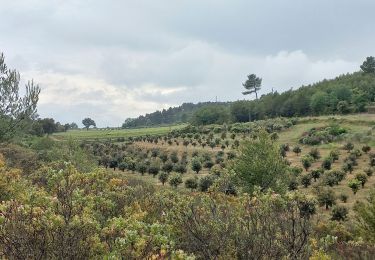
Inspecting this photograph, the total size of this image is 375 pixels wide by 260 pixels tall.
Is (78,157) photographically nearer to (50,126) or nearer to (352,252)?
(352,252)

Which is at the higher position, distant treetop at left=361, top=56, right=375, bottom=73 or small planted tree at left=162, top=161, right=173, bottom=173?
distant treetop at left=361, top=56, right=375, bottom=73

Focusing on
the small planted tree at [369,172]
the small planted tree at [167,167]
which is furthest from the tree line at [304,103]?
the small planted tree at [167,167]

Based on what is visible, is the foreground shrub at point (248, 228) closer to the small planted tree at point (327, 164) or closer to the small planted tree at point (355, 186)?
the small planted tree at point (355, 186)

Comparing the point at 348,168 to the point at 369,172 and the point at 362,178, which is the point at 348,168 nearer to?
the point at 369,172

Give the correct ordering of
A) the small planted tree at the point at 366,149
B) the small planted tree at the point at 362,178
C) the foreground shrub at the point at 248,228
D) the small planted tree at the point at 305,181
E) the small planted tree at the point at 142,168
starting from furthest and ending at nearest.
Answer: the small planted tree at the point at 142,168
the small planted tree at the point at 366,149
the small planted tree at the point at 305,181
the small planted tree at the point at 362,178
the foreground shrub at the point at 248,228

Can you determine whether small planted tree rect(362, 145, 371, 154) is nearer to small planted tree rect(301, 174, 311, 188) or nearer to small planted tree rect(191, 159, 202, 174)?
small planted tree rect(301, 174, 311, 188)

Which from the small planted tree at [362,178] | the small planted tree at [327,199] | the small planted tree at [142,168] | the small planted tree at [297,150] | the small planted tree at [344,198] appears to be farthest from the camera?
the small planted tree at [297,150]

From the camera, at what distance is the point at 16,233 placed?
704 centimetres

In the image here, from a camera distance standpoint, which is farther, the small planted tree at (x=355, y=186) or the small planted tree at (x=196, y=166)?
the small planted tree at (x=196, y=166)

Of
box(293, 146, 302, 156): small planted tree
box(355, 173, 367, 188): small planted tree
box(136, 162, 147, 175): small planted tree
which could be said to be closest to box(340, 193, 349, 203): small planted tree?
box(355, 173, 367, 188): small planted tree

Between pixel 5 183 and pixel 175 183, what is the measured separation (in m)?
32.5

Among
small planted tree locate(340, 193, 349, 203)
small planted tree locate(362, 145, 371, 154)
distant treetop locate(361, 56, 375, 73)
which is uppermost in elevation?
distant treetop locate(361, 56, 375, 73)

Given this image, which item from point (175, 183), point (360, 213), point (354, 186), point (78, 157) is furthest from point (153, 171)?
point (360, 213)

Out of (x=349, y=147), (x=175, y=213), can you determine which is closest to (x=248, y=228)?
(x=175, y=213)
